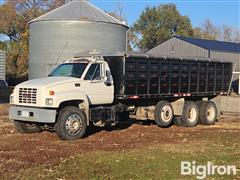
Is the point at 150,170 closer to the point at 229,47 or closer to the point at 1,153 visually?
the point at 1,153

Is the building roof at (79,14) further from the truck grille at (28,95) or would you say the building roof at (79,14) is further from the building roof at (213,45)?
the truck grille at (28,95)

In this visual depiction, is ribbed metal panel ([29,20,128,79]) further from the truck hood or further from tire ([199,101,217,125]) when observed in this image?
the truck hood

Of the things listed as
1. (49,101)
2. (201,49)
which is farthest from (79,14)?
(49,101)

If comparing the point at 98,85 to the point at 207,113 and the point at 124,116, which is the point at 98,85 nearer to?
the point at 124,116

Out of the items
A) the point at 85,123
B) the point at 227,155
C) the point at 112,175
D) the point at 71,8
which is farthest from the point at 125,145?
the point at 71,8

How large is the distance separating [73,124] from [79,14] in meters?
22.7

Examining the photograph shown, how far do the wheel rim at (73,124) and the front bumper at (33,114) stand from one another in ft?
1.68

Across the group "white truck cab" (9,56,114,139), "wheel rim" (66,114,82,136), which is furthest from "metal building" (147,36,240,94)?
"wheel rim" (66,114,82,136)

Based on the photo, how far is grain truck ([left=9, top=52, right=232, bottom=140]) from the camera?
1323 centimetres

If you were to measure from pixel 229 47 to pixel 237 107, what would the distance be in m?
28.3

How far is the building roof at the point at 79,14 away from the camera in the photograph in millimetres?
34250

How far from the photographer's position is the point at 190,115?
1797cm

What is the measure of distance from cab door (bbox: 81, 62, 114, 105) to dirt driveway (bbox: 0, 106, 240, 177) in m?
1.13

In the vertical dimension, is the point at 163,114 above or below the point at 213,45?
below
